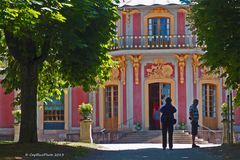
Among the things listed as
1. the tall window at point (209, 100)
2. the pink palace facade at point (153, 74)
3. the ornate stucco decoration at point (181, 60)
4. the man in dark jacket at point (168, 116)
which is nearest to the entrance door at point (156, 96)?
→ the pink palace facade at point (153, 74)

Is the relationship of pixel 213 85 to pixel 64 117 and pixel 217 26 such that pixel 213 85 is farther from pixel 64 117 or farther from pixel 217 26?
pixel 217 26

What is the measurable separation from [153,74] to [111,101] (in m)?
3.11

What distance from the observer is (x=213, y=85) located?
32.2m

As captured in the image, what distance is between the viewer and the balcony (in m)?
31.0

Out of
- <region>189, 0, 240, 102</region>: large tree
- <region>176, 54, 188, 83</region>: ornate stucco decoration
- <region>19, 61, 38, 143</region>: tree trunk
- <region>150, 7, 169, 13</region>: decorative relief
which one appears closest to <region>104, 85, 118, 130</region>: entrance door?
<region>176, 54, 188, 83</region>: ornate stucco decoration

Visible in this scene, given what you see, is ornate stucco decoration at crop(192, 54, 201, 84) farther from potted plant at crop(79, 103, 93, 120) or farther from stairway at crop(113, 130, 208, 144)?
potted plant at crop(79, 103, 93, 120)

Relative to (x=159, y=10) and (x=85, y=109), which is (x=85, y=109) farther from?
(x=159, y=10)

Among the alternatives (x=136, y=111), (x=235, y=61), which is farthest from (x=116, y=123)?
(x=235, y=61)

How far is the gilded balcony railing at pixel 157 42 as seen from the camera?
31047 millimetres

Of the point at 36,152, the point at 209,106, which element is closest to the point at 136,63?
the point at 209,106

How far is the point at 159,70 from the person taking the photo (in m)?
A: 31.2

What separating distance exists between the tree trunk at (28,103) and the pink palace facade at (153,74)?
14.1 metres

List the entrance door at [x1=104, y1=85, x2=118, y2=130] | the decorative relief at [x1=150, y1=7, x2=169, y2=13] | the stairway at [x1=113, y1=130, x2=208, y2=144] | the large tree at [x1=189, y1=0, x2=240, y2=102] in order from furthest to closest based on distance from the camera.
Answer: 1. the entrance door at [x1=104, y1=85, x2=118, y2=130]
2. the decorative relief at [x1=150, y1=7, x2=169, y2=13]
3. the stairway at [x1=113, y1=130, x2=208, y2=144]
4. the large tree at [x1=189, y1=0, x2=240, y2=102]

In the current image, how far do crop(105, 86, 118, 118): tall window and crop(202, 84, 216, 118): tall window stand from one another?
5.14 meters
